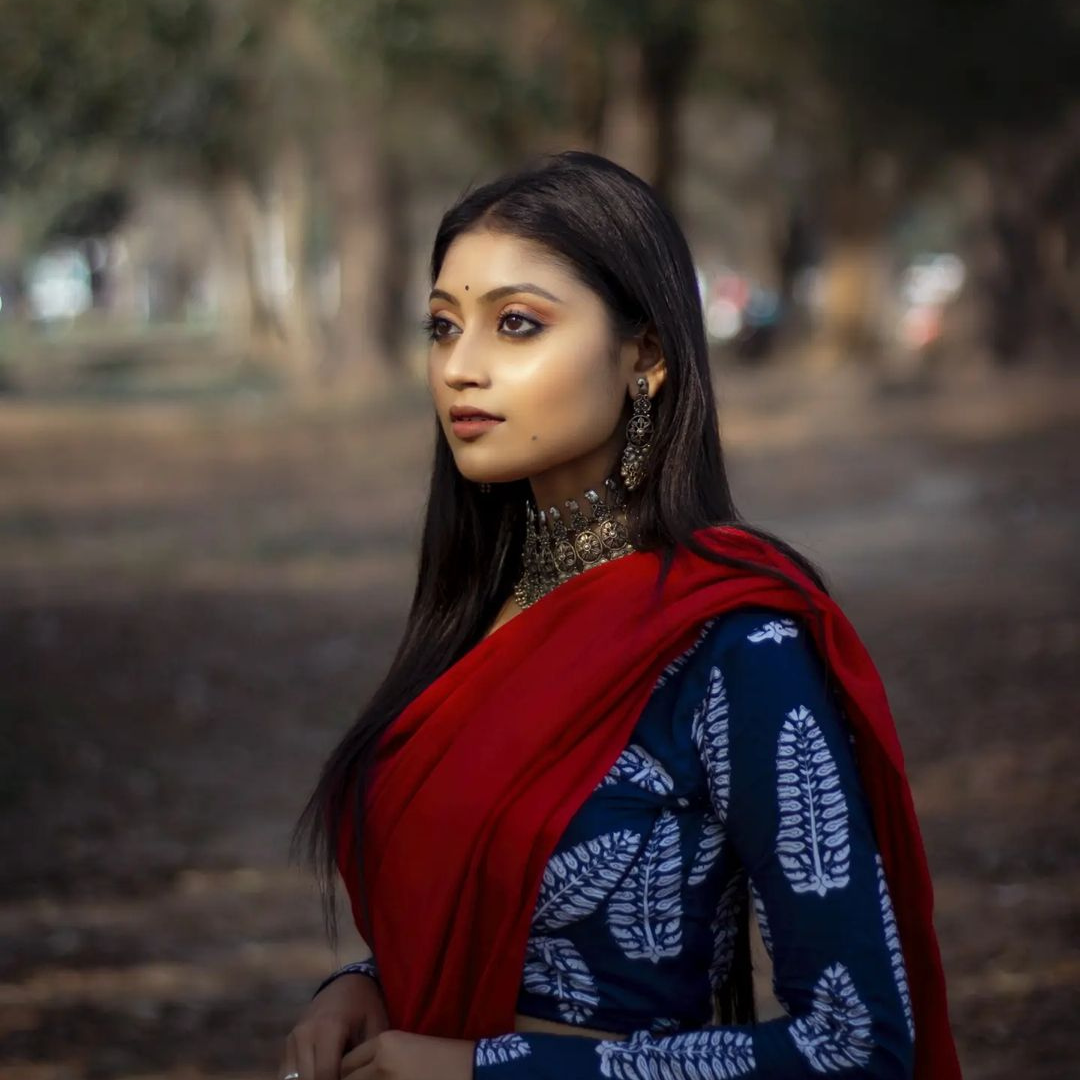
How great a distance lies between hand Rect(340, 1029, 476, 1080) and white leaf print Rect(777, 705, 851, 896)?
0.40 m

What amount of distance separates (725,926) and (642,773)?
9.3 inches

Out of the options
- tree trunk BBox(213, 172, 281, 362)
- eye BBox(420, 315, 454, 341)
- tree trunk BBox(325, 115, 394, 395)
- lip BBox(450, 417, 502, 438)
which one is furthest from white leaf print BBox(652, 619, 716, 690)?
tree trunk BBox(213, 172, 281, 362)

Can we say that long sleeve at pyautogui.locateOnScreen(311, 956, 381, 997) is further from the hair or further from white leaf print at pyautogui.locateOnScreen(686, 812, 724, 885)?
white leaf print at pyautogui.locateOnScreen(686, 812, 724, 885)

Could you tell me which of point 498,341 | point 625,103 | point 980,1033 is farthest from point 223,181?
point 498,341

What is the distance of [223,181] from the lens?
125 ft

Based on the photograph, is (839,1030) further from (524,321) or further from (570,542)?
(524,321)

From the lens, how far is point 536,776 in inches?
81.2

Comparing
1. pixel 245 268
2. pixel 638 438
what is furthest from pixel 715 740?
pixel 245 268

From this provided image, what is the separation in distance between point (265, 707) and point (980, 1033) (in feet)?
16.4

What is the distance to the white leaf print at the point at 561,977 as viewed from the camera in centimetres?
208

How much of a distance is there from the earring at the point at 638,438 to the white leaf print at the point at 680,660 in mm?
272

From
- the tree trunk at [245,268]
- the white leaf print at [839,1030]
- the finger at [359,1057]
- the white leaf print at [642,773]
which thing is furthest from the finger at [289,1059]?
the tree trunk at [245,268]

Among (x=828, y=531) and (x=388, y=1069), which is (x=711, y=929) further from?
(x=828, y=531)

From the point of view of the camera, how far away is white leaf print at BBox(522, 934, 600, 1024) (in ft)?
6.82
